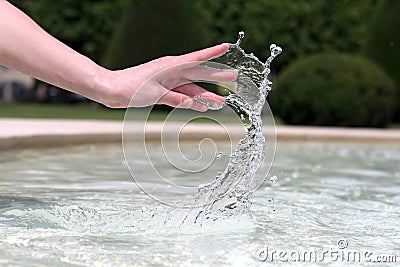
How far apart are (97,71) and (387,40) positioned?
33.9ft

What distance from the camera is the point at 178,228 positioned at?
257 centimetres

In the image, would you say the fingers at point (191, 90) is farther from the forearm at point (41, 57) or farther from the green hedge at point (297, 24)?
the green hedge at point (297, 24)

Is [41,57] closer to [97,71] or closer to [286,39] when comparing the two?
[97,71]

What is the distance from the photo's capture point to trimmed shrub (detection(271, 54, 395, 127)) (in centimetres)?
1073

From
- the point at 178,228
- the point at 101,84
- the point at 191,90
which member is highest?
the point at 191,90

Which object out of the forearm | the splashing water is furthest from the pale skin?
the splashing water

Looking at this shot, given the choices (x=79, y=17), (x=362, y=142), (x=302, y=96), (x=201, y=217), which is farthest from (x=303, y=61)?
(x=201, y=217)

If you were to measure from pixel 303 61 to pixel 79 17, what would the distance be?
299 inches

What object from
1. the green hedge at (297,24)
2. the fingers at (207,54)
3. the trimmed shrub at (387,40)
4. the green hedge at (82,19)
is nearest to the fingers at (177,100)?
the fingers at (207,54)

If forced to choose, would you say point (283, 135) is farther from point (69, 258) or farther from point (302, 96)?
point (69, 258)

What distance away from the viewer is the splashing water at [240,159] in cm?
271

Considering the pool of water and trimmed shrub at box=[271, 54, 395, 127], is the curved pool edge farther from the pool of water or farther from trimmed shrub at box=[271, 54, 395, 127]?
trimmed shrub at box=[271, 54, 395, 127]

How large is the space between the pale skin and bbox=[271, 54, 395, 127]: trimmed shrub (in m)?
8.28

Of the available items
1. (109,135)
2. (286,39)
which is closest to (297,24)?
(286,39)
